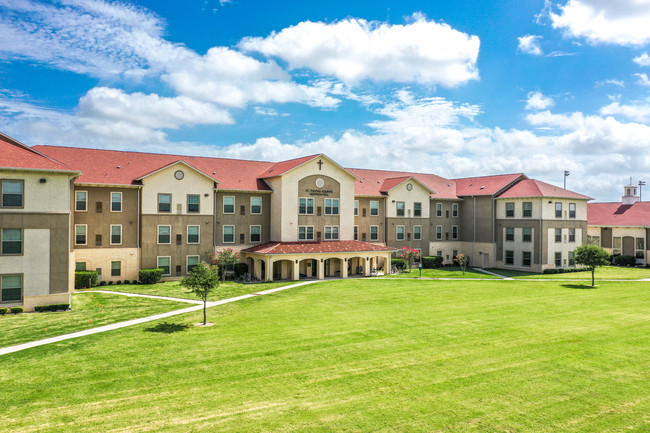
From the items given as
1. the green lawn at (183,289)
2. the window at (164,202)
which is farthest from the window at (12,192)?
the window at (164,202)

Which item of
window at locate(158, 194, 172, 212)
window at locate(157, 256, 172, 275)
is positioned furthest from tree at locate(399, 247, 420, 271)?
window at locate(158, 194, 172, 212)

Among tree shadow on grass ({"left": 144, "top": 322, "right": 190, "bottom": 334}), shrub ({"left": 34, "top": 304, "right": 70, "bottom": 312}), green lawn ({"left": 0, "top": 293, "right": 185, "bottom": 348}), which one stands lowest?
tree shadow on grass ({"left": 144, "top": 322, "right": 190, "bottom": 334})

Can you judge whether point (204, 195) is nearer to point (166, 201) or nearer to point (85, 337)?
point (166, 201)

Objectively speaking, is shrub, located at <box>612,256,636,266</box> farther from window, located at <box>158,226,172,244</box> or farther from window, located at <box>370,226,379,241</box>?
window, located at <box>158,226,172,244</box>

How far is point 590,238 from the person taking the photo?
61562mm

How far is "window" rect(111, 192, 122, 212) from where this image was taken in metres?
39.1

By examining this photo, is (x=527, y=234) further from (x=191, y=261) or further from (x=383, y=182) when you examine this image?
(x=191, y=261)

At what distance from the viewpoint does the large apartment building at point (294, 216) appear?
129 feet

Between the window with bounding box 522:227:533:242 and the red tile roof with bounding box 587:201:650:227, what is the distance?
17536 mm

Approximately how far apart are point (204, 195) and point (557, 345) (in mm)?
31795

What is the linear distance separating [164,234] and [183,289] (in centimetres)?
654

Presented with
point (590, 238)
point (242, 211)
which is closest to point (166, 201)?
point (242, 211)

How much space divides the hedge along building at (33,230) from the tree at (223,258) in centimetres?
1507

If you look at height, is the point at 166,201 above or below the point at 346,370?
above
